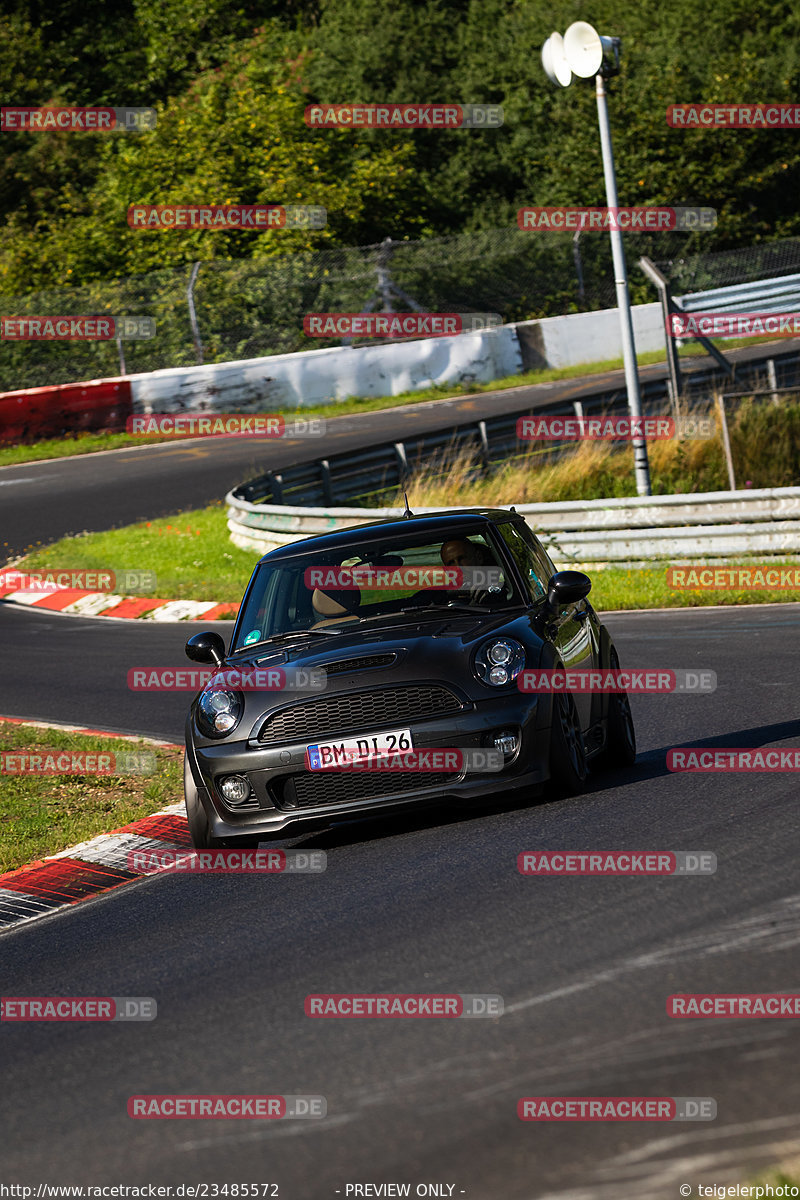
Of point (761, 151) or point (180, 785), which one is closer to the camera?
point (180, 785)

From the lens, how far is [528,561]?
324 inches

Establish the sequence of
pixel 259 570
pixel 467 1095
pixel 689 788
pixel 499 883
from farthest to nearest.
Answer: pixel 259 570 → pixel 689 788 → pixel 499 883 → pixel 467 1095

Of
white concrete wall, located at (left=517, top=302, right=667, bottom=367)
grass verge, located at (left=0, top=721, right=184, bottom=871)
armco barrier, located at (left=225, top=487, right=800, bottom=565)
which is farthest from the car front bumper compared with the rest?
white concrete wall, located at (left=517, top=302, right=667, bottom=367)

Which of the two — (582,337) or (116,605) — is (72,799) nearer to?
(116,605)

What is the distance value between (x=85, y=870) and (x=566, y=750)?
261 cm

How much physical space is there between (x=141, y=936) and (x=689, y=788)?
2.85 meters

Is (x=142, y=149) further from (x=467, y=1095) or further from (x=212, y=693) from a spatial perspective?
(x=467, y=1095)

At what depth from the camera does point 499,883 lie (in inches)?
235

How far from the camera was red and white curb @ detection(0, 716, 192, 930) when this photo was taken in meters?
7.28

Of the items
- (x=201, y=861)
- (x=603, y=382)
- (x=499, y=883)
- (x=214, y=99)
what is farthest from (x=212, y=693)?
(x=214, y=99)

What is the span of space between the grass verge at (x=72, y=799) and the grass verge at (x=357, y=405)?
18985 millimetres

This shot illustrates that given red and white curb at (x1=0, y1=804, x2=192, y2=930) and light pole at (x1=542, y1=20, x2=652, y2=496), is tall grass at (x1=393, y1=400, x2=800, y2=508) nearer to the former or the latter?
light pole at (x1=542, y1=20, x2=652, y2=496)

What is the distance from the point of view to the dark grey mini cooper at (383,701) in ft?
22.5

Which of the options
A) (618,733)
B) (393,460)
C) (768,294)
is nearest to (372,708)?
(618,733)
